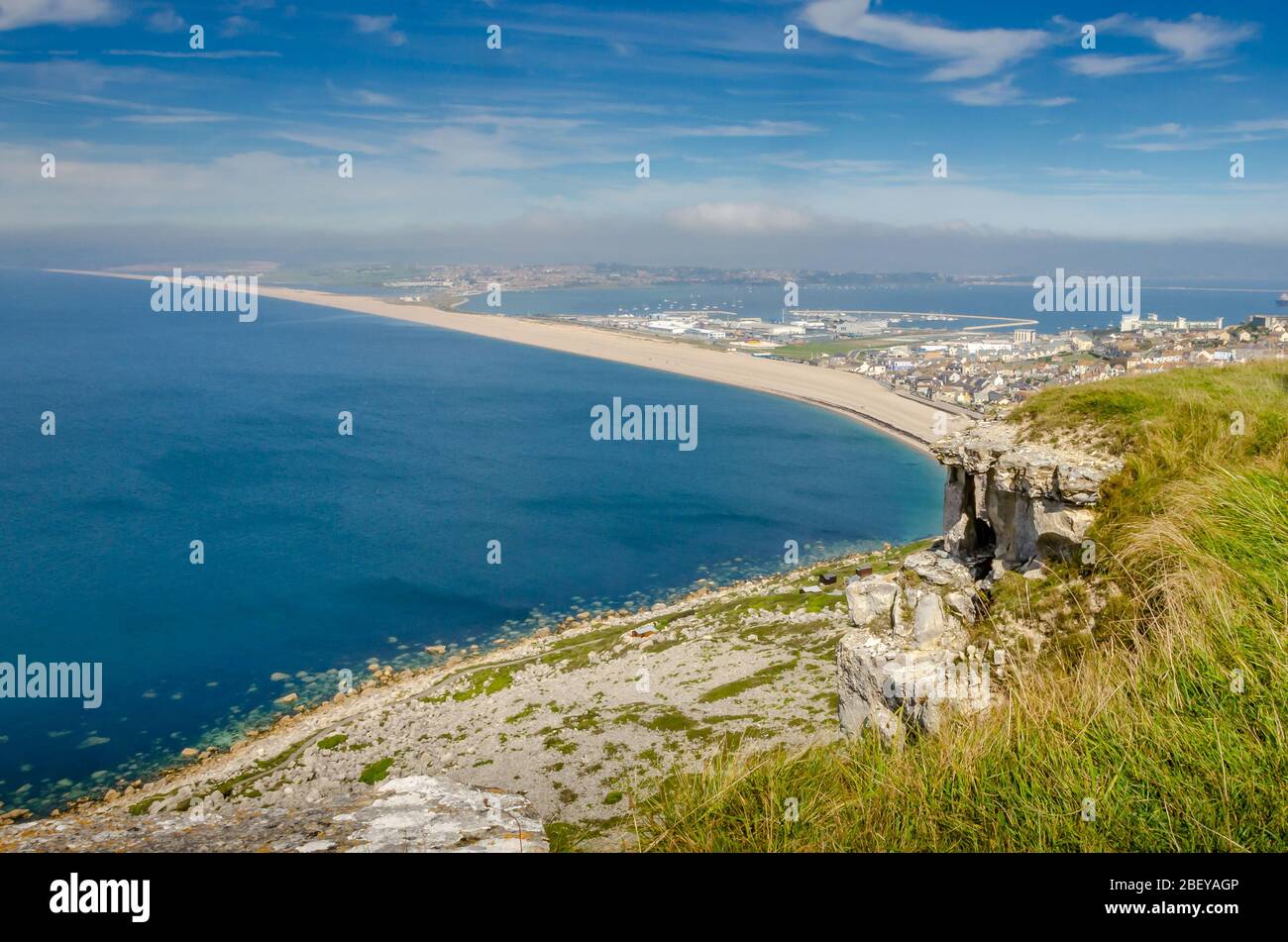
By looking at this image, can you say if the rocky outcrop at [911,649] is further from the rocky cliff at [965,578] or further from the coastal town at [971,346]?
the coastal town at [971,346]

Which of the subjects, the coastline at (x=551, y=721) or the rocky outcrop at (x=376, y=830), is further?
the coastline at (x=551, y=721)

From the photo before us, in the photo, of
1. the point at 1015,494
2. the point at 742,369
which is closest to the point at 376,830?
the point at 1015,494

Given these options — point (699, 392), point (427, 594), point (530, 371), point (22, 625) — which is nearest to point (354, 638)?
point (427, 594)

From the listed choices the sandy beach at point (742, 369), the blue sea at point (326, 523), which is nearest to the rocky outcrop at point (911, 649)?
the blue sea at point (326, 523)

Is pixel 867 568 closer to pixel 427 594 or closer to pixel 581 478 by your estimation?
pixel 427 594

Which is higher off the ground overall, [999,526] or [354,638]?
[999,526]
